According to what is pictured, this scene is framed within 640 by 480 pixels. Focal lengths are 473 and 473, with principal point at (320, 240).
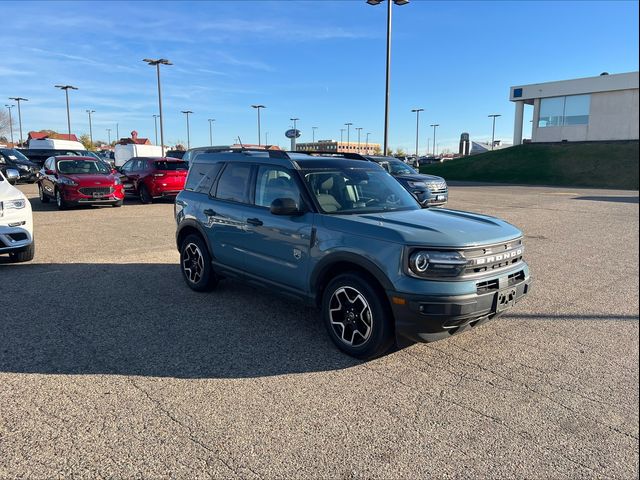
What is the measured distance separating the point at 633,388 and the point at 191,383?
3.34 metres

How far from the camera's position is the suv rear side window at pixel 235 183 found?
538cm

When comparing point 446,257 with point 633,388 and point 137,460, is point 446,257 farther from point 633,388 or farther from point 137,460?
point 137,460

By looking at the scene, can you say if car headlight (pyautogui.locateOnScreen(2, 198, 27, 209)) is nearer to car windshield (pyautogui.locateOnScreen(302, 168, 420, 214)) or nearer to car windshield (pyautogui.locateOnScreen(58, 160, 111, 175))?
car windshield (pyautogui.locateOnScreen(302, 168, 420, 214))

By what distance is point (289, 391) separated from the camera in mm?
3545

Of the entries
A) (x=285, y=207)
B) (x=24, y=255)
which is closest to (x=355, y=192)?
(x=285, y=207)

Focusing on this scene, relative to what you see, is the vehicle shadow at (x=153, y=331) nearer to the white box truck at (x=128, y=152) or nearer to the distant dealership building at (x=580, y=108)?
the white box truck at (x=128, y=152)

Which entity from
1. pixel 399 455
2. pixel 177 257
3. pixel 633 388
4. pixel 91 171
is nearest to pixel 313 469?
pixel 399 455

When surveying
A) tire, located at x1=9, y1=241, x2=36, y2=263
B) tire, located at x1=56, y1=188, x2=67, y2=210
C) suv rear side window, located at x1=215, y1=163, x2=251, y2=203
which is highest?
suv rear side window, located at x1=215, y1=163, x2=251, y2=203

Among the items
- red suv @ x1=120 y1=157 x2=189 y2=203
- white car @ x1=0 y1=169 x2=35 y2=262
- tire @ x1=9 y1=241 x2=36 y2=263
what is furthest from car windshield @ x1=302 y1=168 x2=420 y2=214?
red suv @ x1=120 y1=157 x2=189 y2=203

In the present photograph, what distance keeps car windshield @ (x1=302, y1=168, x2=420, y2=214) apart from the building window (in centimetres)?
5034

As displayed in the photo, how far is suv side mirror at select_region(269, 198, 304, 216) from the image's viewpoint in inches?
173

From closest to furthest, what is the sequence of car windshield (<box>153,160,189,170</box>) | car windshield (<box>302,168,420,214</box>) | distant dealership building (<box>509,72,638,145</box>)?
car windshield (<box>302,168,420,214</box>) < car windshield (<box>153,160,189,170</box>) < distant dealership building (<box>509,72,638,145</box>)

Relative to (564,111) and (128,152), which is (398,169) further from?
(564,111)

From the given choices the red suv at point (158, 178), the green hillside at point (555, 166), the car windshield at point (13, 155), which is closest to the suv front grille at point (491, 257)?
the red suv at point (158, 178)
